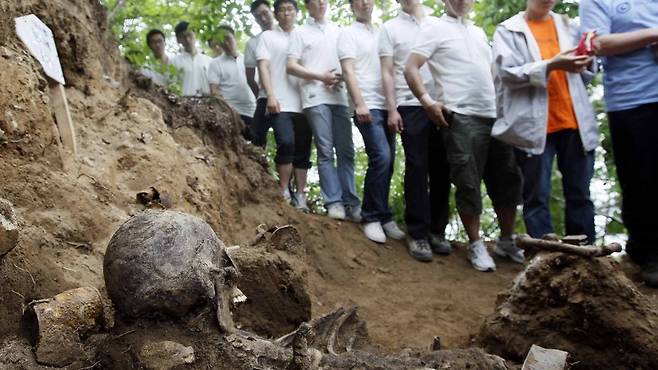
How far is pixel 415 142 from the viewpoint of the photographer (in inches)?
200

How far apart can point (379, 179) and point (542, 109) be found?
162cm

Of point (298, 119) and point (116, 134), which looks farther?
point (298, 119)

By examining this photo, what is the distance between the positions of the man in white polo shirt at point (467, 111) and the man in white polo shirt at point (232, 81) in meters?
2.57

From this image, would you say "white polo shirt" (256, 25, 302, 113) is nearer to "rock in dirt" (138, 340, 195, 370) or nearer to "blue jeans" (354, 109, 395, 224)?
"blue jeans" (354, 109, 395, 224)

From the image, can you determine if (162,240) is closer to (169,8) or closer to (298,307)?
(298,307)

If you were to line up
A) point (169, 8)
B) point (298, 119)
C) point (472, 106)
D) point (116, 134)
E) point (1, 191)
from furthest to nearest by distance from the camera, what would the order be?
point (169, 8)
point (298, 119)
point (472, 106)
point (116, 134)
point (1, 191)

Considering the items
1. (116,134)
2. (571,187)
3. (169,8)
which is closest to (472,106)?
(571,187)

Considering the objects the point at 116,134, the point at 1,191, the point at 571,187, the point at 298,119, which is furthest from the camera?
the point at 298,119

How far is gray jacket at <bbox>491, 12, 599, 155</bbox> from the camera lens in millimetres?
4164

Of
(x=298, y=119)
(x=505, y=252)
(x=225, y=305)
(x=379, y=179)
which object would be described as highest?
(x=225, y=305)

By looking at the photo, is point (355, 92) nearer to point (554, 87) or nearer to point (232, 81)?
point (554, 87)

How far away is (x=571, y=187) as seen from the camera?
4.16 meters

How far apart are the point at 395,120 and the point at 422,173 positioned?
1.71ft

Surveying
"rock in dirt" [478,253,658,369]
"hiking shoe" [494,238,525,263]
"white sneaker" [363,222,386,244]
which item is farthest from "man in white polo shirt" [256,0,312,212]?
"rock in dirt" [478,253,658,369]
